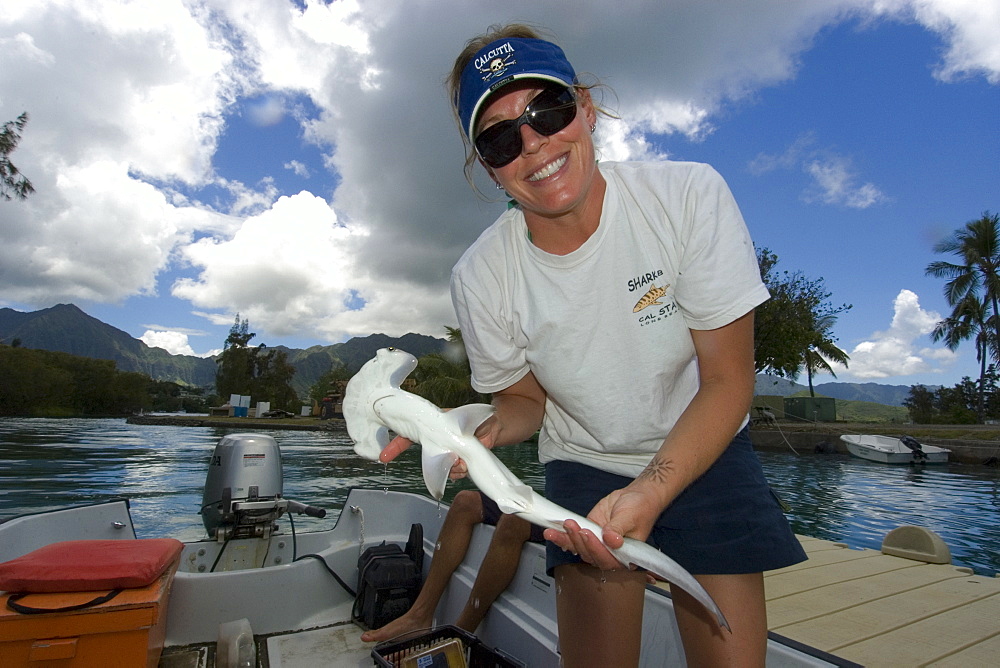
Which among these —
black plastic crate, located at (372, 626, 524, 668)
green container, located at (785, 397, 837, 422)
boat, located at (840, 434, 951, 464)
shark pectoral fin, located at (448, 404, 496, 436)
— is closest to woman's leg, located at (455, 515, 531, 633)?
black plastic crate, located at (372, 626, 524, 668)

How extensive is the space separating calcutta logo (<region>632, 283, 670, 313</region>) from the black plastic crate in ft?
7.43

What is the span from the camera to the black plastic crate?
3.01 meters

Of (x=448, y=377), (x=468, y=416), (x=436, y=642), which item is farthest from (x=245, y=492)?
(x=448, y=377)

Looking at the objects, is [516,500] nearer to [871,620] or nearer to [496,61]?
[496,61]

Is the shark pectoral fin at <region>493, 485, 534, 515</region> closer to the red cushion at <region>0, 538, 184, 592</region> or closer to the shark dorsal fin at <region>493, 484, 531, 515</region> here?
the shark dorsal fin at <region>493, 484, 531, 515</region>

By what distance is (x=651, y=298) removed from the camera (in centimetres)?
178

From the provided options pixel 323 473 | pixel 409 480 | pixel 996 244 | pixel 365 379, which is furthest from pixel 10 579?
A: pixel 996 244

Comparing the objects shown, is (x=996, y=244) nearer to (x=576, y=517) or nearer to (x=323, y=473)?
(x=323, y=473)

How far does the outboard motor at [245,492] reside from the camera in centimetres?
499

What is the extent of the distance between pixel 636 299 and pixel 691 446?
50 cm

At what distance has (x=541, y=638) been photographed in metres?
3.11

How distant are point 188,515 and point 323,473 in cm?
699

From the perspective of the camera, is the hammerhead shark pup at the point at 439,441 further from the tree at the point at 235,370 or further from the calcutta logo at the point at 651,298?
the tree at the point at 235,370

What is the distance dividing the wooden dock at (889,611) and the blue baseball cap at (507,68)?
3.37 metres
